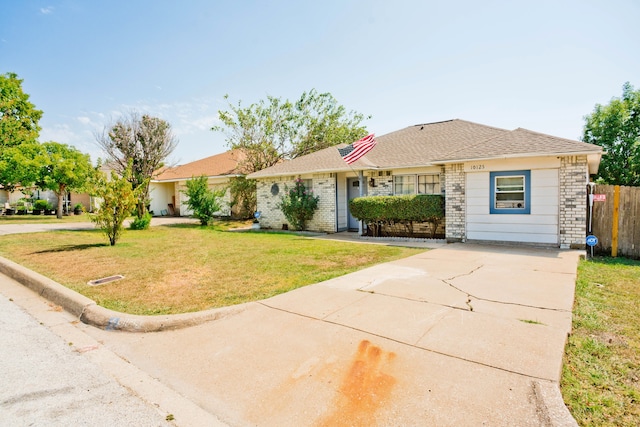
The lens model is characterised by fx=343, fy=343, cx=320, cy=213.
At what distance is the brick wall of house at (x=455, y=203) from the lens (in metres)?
11.1

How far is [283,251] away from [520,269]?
588cm

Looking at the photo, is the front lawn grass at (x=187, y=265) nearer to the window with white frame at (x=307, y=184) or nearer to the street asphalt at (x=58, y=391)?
the street asphalt at (x=58, y=391)

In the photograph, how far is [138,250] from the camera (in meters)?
10.2

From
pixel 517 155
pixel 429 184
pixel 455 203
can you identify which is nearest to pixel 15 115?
pixel 429 184

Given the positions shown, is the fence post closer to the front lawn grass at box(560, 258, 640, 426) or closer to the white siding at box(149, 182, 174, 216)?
the front lawn grass at box(560, 258, 640, 426)

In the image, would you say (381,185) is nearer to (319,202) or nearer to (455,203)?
(319,202)

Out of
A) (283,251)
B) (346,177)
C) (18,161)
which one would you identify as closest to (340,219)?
(346,177)

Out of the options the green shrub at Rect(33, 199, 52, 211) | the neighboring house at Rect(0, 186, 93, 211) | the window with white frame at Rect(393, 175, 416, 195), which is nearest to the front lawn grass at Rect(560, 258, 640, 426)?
the window with white frame at Rect(393, 175, 416, 195)

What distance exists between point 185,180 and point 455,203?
21.3 metres

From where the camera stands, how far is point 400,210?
39.4 feet

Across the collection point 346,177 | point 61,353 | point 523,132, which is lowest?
point 61,353

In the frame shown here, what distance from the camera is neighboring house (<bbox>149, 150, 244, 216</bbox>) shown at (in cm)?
2408

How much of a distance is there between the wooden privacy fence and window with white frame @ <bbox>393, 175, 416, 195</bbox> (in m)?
5.59

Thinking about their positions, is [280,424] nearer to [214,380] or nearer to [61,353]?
[214,380]
